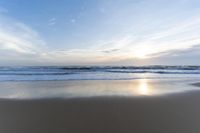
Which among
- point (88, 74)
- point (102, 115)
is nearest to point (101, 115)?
point (102, 115)

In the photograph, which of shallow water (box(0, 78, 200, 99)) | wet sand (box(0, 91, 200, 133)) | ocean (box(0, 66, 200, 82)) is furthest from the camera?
ocean (box(0, 66, 200, 82))

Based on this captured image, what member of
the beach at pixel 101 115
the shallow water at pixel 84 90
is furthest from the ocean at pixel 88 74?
the beach at pixel 101 115

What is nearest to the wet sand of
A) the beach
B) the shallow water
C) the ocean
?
the beach

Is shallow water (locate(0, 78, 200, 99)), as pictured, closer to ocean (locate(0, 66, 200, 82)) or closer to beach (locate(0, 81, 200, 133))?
beach (locate(0, 81, 200, 133))

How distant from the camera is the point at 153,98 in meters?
7.73

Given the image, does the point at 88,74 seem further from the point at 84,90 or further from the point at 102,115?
the point at 102,115

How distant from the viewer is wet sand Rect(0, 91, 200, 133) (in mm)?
4684

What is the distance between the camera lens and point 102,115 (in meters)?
5.65

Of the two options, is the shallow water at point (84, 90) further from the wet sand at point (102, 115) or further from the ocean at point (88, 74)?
the ocean at point (88, 74)

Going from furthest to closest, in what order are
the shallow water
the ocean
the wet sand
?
the ocean < the shallow water < the wet sand

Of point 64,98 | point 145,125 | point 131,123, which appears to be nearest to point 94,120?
point 131,123

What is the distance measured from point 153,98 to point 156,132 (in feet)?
11.0

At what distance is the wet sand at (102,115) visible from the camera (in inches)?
184

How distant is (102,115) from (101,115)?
0.03m
